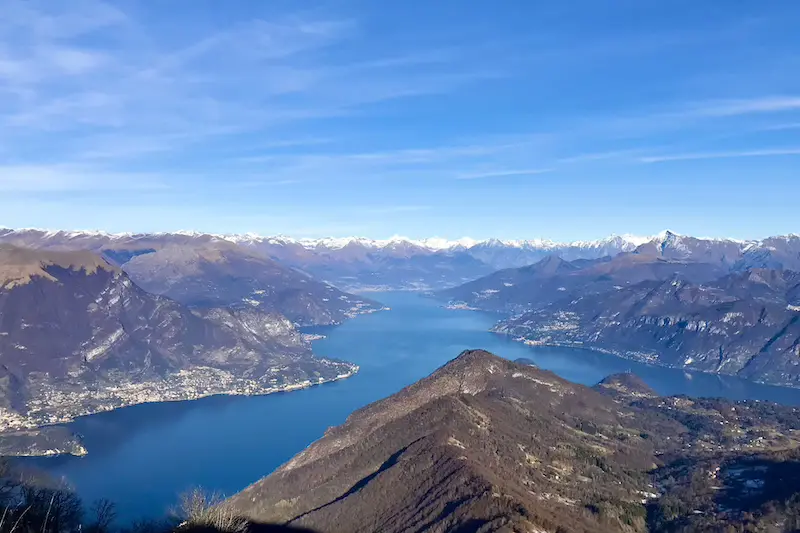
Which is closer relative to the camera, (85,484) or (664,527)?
(664,527)

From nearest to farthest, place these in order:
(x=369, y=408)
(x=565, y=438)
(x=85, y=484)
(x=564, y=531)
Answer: (x=564, y=531) → (x=565, y=438) → (x=369, y=408) → (x=85, y=484)

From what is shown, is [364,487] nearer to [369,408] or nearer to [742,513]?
[369,408]

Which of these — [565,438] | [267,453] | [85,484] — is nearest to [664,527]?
[565,438]

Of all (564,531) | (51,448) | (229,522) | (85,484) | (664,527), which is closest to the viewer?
(229,522)

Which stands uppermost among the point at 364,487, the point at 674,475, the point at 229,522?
the point at 229,522

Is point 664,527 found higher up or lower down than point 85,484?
higher up

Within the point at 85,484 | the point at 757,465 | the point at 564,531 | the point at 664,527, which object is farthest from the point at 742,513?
the point at 85,484
